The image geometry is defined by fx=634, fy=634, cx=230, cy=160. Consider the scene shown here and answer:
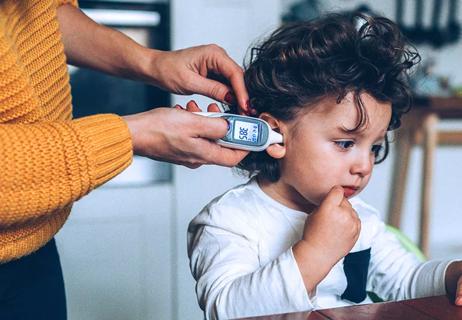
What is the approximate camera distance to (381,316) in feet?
2.17

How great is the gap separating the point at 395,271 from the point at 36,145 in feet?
2.22

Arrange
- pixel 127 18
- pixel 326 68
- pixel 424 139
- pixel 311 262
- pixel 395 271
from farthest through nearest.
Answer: pixel 424 139 < pixel 127 18 < pixel 395 271 < pixel 326 68 < pixel 311 262

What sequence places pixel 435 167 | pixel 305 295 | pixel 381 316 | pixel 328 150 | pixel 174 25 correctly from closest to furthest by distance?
1. pixel 381 316
2. pixel 305 295
3. pixel 328 150
4. pixel 174 25
5. pixel 435 167

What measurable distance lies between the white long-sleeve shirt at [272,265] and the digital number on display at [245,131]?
6.1 inches

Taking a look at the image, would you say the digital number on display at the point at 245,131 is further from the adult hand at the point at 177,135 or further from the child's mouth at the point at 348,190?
the child's mouth at the point at 348,190

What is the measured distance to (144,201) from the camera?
1969 mm

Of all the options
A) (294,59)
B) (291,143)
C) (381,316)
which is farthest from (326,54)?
(381,316)

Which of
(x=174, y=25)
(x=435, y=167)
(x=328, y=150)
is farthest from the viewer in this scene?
(x=435, y=167)

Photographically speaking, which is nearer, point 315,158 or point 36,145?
point 36,145

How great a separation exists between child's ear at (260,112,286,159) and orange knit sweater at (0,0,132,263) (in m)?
0.26

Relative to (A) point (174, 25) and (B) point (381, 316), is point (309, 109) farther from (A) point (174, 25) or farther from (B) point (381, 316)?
(A) point (174, 25)

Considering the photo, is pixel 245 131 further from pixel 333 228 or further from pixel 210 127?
pixel 333 228

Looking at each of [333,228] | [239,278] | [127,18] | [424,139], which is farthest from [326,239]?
[424,139]

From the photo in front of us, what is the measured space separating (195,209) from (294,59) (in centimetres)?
107
